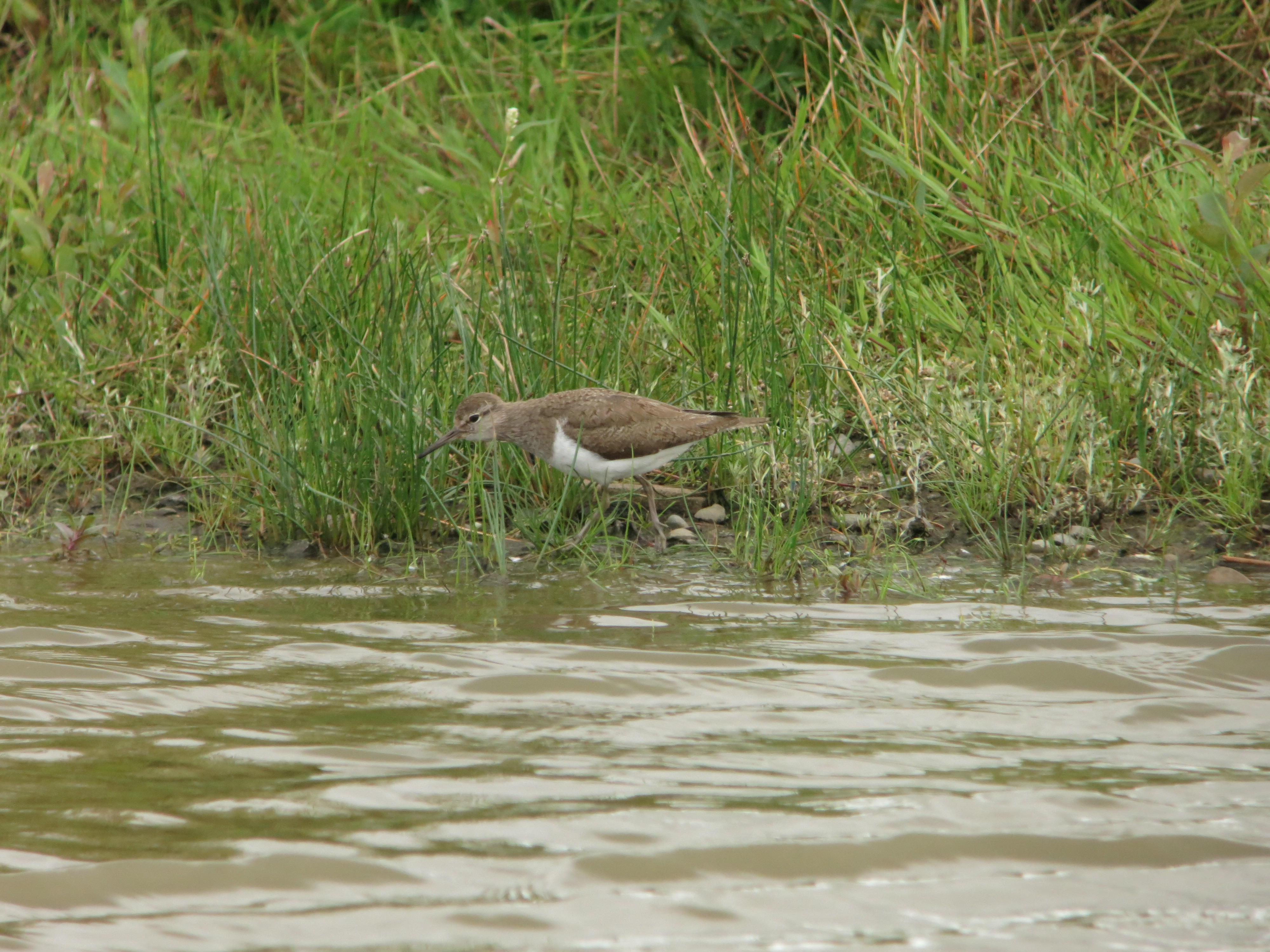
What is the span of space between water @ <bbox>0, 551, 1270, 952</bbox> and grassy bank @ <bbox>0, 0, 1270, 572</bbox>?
1.01m

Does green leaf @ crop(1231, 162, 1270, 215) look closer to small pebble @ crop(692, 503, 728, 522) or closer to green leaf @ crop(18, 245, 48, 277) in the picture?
small pebble @ crop(692, 503, 728, 522)

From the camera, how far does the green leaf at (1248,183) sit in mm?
5488

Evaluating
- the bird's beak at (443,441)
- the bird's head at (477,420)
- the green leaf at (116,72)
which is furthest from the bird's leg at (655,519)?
the green leaf at (116,72)

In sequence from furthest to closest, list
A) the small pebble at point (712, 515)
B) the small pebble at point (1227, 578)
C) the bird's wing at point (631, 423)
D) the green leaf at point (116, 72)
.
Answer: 1. the green leaf at point (116, 72)
2. the small pebble at point (712, 515)
3. the bird's wing at point (631, 423)
4. the small pebble at point (1227, 578)

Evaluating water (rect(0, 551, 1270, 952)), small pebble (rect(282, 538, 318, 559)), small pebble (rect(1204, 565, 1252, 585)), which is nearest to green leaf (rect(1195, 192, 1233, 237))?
small pebble (rect(1204, 565, 1252, 585))

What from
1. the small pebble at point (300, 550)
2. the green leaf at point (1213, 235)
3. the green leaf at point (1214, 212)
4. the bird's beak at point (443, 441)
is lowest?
the small pebble at point (300, 550)

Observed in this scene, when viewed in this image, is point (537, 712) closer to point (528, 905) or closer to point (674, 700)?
point (674, 700)

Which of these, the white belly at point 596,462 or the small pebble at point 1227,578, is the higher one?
the white belly at point 596,462

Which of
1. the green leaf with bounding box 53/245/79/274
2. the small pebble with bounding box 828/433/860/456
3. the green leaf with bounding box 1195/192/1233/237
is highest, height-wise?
the green leaf with bounding box 1195/192/1233/237

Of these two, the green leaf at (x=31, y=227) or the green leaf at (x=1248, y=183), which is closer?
the green leaf at (x=1248, y=183)

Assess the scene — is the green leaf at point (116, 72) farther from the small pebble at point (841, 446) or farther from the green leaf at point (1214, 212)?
the green leaf at point (1214, 212)

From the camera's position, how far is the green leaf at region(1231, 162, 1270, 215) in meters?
5.49

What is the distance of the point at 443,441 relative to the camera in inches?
218

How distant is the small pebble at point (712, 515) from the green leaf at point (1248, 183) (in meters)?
2.46
